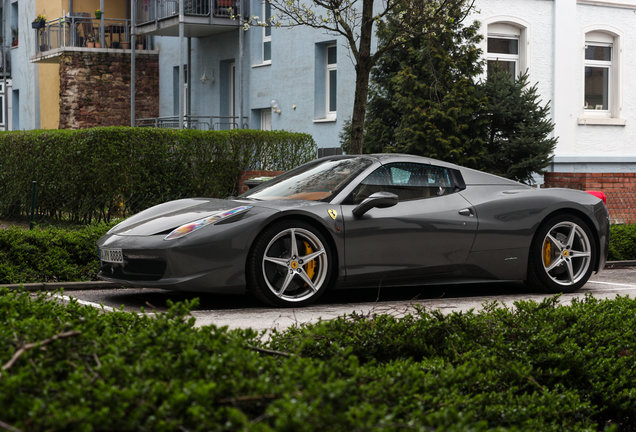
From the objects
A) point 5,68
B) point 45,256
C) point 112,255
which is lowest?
point 45,256

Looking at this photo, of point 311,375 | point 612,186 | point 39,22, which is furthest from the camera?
point 39,22

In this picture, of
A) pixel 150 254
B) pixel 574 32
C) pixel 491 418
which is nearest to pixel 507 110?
pixel 574 32

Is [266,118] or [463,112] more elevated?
[266,118]

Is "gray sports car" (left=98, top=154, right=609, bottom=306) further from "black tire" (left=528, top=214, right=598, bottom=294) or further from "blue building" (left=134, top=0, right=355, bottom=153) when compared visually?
"blue building" (left=134, top=0, right=355, bottom=153)

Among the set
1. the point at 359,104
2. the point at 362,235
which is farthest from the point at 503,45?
the point at 362,235

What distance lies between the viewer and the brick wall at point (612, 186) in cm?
1658

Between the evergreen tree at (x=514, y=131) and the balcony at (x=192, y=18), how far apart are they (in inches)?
389

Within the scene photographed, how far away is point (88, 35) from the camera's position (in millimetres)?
31234

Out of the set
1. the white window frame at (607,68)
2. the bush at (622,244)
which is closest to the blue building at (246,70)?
the white window frame at (607,68)

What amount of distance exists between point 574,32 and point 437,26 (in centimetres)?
713

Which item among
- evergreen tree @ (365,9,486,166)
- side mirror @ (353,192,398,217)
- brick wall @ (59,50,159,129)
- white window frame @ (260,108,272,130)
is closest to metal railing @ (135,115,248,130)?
white window frame @ (260,108,272,130)

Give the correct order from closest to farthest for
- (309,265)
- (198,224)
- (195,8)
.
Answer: (198,224) → (309,265) → (195,8)

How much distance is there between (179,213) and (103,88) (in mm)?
23560

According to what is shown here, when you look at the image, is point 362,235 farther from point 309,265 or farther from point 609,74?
point 609,74
